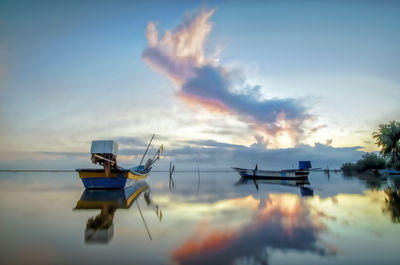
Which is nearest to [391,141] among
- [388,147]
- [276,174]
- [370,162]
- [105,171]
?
[388,147]

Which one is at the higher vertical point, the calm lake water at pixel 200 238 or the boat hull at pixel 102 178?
the boat hull at pixel 102 178

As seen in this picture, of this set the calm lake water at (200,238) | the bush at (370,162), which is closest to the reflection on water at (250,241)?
the calm lake water at (200,238)

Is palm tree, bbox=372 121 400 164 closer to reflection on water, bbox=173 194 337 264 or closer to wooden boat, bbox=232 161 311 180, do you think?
wooden boat, bbox=232 161 311 180

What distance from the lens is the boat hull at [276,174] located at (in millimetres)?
43125

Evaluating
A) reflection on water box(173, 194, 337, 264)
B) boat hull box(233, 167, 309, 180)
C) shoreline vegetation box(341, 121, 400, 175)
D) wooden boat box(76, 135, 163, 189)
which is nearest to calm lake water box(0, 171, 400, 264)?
reflection on water box(173, 194, 337, 264)

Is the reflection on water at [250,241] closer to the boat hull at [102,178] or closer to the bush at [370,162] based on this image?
the boat hull at [102,178]

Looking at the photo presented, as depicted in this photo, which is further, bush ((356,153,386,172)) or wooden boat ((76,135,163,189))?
bush ((356,153,386,172))

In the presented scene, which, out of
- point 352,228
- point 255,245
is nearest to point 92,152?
point 255,245

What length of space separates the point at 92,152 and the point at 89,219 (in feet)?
37.8

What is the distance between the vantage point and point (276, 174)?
156ft

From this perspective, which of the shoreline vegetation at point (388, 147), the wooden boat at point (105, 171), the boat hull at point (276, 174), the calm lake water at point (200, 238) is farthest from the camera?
the shoreline vegetation at point (388, 147)

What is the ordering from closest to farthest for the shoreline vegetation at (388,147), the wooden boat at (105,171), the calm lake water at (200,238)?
the calm lake water at (200,238) < the wooden boat at (105,171) < the shoreline vegetation at (388,147)

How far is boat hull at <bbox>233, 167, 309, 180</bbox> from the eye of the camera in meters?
43.1

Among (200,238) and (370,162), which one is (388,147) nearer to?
(370,162)
